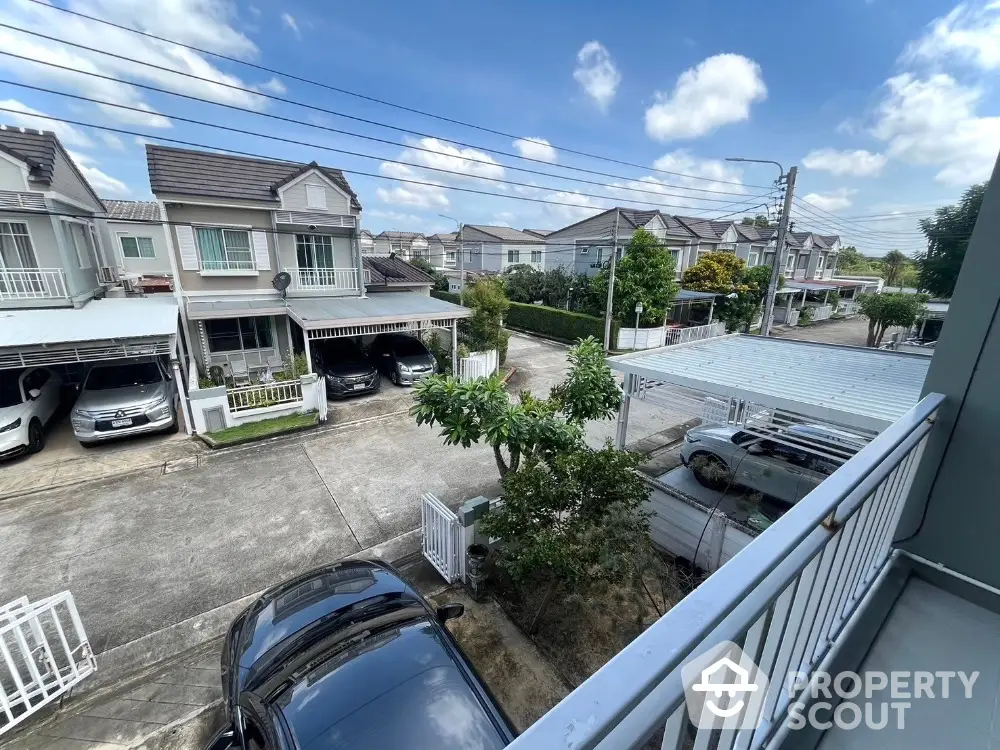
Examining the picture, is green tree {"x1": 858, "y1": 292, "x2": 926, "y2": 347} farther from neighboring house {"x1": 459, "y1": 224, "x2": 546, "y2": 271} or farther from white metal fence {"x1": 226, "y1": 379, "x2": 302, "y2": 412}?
white metal fence {"x1": 226, "y1": 379, "x2": 302, "y2": 412}

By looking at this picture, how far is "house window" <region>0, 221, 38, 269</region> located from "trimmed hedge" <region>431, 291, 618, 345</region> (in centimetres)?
1397

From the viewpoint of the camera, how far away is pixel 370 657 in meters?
2.67

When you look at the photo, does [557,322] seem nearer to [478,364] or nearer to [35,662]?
[478,364]

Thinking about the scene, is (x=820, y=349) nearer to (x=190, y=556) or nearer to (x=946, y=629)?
(x=946, y=629)

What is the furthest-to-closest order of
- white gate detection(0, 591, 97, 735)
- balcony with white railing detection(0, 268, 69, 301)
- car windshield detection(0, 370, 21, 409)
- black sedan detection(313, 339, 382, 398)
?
1. black sedan detection(313, 339, 382, 398)
2. balcony with white railing detection(0, 268, 69, 301)
3. car windshield detection(0, 370, 21, 409)
4. white gate detection(0, 591, 97, 735)

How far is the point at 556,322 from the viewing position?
19453 mm

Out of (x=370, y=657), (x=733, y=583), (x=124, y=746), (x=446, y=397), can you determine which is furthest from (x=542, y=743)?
(x=124, y=746)

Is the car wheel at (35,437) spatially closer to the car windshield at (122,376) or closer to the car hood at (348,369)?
the car windshield at (122,376)

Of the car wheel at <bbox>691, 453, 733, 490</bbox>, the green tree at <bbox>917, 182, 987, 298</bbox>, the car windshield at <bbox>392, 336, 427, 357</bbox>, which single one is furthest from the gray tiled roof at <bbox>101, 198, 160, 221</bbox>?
the green tree at <bbox>917, 182, 987, 298</bbox>

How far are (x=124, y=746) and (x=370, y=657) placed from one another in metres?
2.45

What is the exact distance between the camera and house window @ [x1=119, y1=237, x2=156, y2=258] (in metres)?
20.3

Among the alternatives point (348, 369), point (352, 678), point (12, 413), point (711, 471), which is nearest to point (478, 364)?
point (348, 369)

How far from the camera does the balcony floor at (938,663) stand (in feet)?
4.05

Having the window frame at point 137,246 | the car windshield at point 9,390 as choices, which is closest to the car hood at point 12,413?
the car windshield at point 9,390
